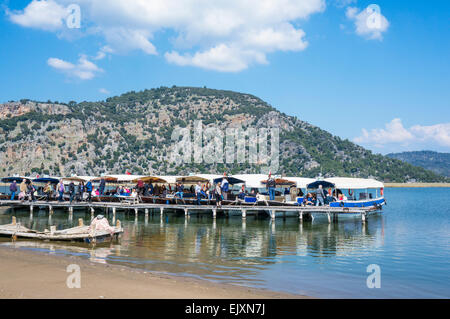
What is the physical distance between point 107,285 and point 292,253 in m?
9.99

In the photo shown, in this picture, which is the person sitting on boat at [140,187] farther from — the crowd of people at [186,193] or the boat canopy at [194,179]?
the boat canopy at [194,179]

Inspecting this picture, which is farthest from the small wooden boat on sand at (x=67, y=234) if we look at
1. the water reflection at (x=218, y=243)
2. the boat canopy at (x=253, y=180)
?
the boat canopy at (x=253, y=180)

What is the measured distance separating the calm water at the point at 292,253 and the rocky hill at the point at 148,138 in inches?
3668

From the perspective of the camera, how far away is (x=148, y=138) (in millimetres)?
137750

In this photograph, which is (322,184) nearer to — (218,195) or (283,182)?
(283,182)

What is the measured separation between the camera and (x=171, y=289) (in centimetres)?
1101

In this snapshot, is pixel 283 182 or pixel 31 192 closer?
pixel 283 182

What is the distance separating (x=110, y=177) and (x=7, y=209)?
11.2m

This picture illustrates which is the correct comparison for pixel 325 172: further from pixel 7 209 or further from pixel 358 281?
pixel 358 281

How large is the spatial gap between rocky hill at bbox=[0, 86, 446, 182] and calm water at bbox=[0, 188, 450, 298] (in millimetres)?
93173

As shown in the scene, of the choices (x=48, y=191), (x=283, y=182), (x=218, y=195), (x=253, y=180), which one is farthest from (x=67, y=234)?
(x=283, y=182)

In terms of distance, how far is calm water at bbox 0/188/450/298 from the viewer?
13.3m

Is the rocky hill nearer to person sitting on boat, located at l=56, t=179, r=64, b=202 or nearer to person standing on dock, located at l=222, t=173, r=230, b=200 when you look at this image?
person sitting on boat, located at l=56, t=179, r=64, b=202
